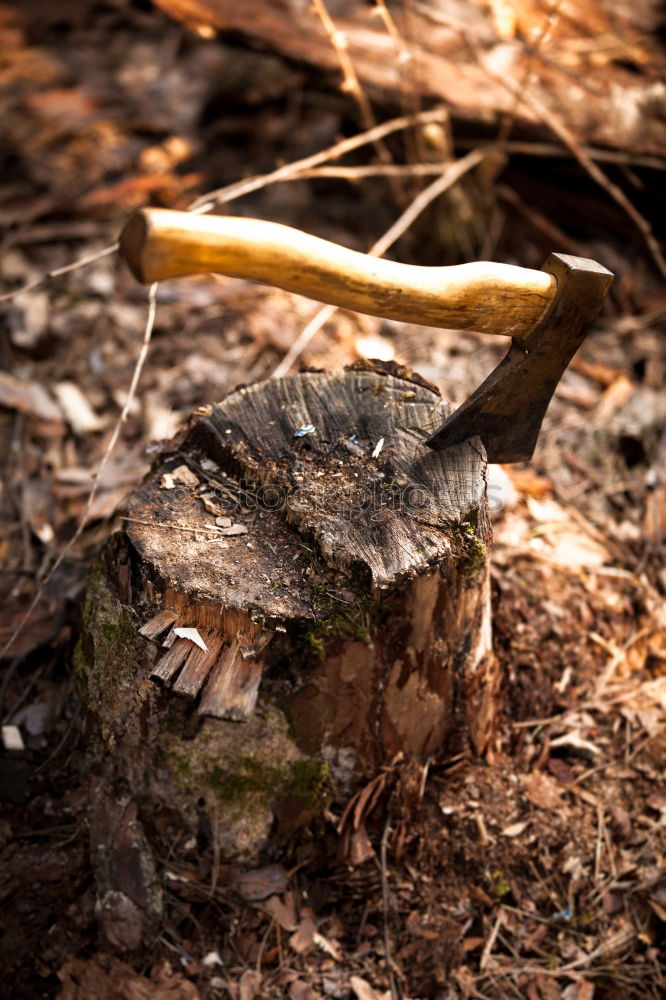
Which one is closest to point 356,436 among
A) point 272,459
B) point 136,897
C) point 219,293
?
point 272,459

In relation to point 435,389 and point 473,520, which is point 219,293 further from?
point 473,520

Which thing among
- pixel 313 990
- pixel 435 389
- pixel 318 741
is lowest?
pixel 313 990

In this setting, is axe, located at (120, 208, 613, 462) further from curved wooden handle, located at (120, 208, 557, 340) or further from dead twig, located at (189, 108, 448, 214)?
dead twig, located at (189, 108, 448, 214)

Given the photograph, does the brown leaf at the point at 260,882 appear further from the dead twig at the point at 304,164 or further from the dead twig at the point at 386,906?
the dead twig at the point at 304,164

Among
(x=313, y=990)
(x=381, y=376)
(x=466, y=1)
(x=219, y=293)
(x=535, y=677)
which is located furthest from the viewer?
(x=466, y=1)

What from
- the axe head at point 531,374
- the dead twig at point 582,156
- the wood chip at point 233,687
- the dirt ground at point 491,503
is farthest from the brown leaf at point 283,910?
the dead twig at point 582,156

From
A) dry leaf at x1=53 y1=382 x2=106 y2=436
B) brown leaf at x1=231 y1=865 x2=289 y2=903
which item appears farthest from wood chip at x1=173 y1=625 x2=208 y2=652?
dry leaf at x1=53 y1=382 x2=106 y2=436
